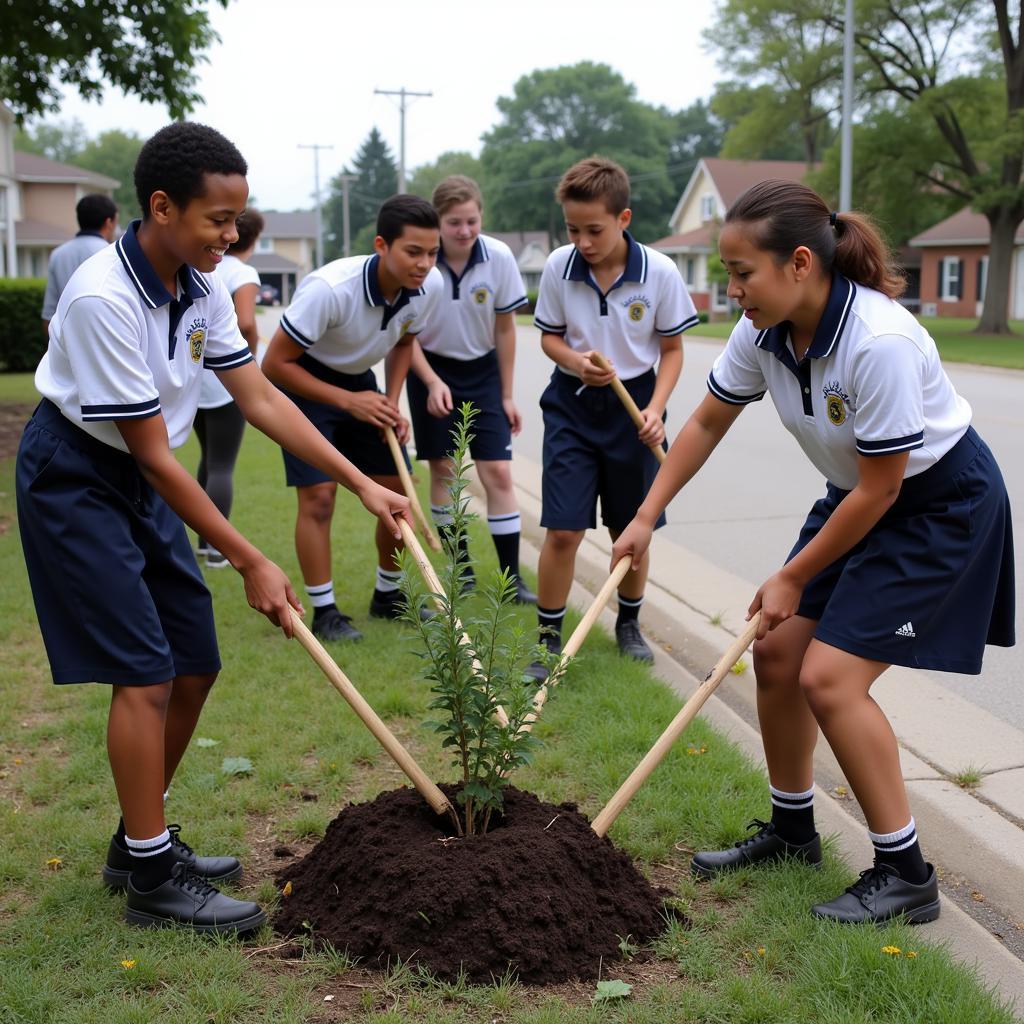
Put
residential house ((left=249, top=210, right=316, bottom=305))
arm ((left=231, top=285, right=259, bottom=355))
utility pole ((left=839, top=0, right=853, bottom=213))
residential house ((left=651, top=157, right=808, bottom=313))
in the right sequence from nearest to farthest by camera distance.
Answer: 1. arm ((left=231, top=285, right=259, bottom=355))
2. utility pole ((left=839, top=0, right=853, bottom=213))
3. residential house ((left=651, top=157, right=808, bottom=313))
4. residential house ((left=249, top=210, right=316, bottom=305))

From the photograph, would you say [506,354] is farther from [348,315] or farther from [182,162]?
[182,162]

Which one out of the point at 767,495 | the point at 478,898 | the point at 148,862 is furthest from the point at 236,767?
the point at 767,495

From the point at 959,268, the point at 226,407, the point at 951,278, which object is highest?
the point at 959,268

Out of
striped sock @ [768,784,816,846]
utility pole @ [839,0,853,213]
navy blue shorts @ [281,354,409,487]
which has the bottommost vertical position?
striped sock @ [768,784,816,846]

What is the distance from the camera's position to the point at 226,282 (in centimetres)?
676

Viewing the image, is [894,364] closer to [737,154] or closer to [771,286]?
[771,286]

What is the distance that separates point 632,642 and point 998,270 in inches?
1220

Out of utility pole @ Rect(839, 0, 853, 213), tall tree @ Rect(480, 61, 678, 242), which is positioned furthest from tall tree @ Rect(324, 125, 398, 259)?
utility pole @ Rect(839, 0, 853, 213)

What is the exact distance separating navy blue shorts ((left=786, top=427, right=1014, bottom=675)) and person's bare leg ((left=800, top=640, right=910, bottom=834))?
0.05 metres

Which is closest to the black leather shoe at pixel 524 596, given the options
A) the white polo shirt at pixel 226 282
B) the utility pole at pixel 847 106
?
the white polo shirt at pixel 226 282

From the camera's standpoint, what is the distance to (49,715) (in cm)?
495

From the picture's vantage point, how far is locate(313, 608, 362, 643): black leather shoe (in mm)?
5793

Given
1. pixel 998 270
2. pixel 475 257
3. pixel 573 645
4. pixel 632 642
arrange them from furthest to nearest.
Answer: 1. pixel 998 270
2. pixel 475 257
3. pixel 632 642
4. pixel 573 645

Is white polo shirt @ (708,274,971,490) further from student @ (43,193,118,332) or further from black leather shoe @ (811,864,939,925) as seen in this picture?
student @ (43,193,118,332)
